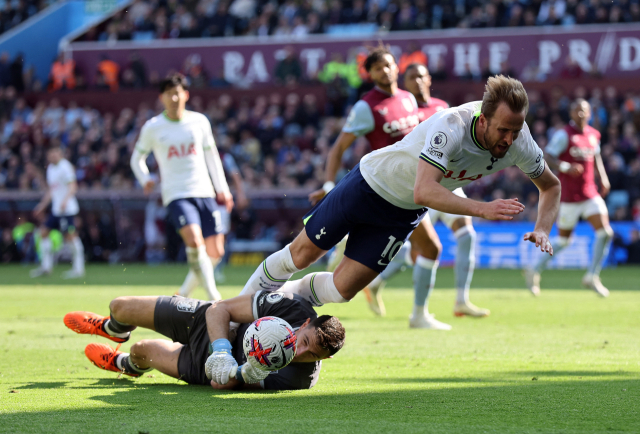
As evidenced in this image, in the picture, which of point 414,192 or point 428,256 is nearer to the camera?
point 414,192

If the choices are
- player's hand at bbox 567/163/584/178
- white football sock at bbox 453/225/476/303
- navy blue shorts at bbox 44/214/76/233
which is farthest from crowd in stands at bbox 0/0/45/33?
white football sock at bbox 453/225/476/303

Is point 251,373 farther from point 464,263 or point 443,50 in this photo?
point 443,50

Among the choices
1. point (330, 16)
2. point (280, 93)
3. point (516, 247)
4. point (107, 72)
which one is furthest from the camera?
point (107, 72)

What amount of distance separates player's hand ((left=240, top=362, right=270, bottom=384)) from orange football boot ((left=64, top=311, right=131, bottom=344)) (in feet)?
3.91

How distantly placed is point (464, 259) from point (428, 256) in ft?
3.64

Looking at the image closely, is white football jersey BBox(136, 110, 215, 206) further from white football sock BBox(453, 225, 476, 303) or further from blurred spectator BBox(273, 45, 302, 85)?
blurred spectator BBox(273, 45, 302, 85)

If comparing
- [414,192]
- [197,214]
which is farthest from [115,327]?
[197,214]

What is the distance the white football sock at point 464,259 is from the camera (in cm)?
896

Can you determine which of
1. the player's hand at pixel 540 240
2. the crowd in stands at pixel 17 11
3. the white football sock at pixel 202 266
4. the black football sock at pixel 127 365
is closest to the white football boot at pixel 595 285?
the white football sock at pixel 202 266

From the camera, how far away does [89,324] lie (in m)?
5.51

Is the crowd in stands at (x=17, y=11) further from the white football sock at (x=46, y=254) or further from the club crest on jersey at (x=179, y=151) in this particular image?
the club crest on jersey at (x=179, y=151)

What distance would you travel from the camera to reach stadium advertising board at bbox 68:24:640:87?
2231 centimetres

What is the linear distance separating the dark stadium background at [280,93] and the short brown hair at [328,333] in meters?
14.3

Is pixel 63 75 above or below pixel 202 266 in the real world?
above
